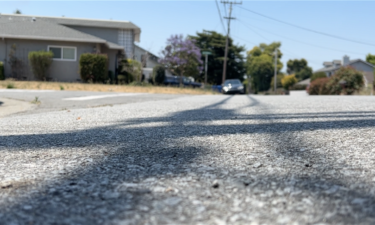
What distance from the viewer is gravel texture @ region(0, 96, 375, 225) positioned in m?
1.68

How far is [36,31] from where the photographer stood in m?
21.9

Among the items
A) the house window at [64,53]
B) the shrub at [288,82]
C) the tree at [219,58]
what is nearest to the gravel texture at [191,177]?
the house window at [64,53]

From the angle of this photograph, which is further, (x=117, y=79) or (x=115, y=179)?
(x=117, y=79)

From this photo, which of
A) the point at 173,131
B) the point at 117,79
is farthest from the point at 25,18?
the point at 173,131

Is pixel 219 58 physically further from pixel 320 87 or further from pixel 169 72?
pixel 320 87

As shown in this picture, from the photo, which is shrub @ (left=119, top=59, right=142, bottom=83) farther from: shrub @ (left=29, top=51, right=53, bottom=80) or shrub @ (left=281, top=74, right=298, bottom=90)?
shrub @ (left=281, top=74, right=298, bottom=90)

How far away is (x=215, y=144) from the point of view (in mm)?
3293

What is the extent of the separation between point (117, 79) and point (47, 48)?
460cm

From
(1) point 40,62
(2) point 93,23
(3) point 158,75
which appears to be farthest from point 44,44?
(3) point 158,75

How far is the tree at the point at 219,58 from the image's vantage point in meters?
43.4

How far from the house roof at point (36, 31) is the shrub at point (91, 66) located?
143 cm

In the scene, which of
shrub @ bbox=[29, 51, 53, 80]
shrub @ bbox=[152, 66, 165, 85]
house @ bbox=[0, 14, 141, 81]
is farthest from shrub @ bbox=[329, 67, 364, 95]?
shrub @ bbox=[29, 51, 53, 80]

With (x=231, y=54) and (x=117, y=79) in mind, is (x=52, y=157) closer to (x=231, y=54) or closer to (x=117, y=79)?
(x=117, y=79)

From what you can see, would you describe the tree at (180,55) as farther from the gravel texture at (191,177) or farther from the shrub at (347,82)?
the gravel texture at (191,177)
